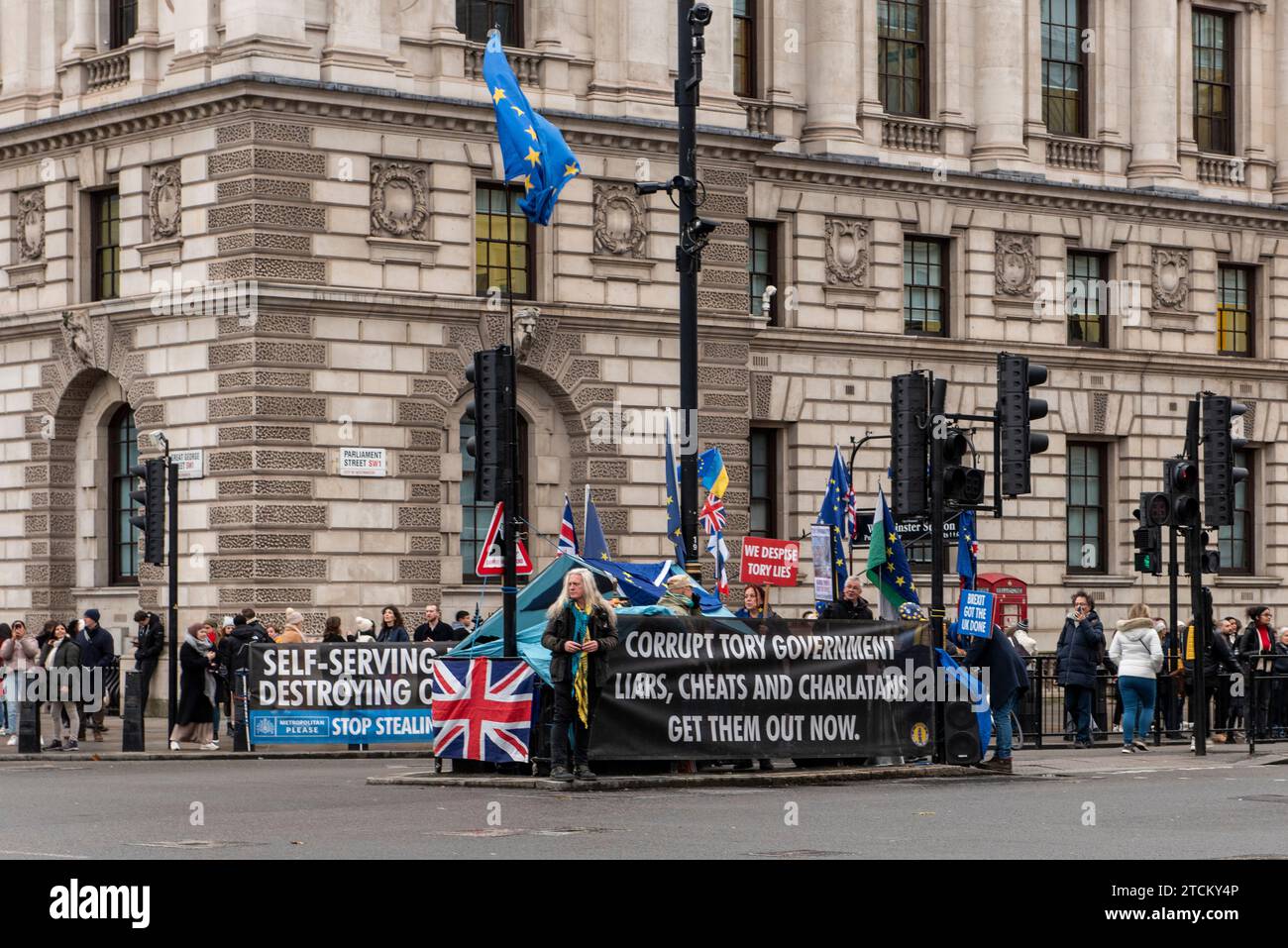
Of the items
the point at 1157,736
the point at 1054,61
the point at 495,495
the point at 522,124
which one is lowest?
the point at 1157,736

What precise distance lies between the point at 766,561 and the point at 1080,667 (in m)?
4.54

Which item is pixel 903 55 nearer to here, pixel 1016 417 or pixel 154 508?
pixel 154 508

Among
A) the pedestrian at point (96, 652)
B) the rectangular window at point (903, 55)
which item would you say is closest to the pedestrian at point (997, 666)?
the pedestrian at point (96, 652)

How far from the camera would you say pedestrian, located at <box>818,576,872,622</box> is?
27953mm

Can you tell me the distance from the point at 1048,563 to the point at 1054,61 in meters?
9.67

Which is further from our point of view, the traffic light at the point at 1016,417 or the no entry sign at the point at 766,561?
the no entry sign at the point at 766,561

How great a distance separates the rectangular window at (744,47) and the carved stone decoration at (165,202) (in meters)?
10.7

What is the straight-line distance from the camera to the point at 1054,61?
4912 centimetres

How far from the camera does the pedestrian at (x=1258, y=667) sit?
3259cm

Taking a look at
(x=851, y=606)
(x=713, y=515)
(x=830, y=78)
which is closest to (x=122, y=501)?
(x=713, y=515)

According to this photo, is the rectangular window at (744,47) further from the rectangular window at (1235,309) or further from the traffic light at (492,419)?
the traffic light at (492,419)

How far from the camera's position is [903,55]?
47250 millimetres
